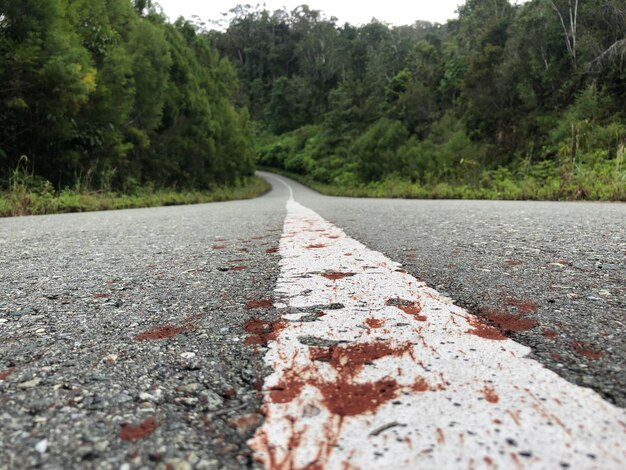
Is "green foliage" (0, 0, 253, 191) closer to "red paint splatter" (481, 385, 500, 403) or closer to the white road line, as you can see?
the white road line

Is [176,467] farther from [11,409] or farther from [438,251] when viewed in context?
[438,251]

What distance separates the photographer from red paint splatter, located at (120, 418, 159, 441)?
2.27ft

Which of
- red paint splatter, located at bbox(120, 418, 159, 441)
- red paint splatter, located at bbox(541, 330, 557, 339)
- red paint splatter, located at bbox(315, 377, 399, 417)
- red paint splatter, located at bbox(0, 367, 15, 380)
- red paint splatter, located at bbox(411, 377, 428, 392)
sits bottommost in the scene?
red paint splatter, located at bbox(0, 367, 15, 380)

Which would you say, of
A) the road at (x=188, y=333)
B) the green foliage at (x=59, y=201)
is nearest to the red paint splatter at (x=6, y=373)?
the road at (x=188, y=333)

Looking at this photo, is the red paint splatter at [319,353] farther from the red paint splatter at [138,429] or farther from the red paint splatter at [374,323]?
the red paint splatter at [138,429]

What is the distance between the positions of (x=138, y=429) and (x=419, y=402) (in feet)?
1.54

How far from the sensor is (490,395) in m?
0.75

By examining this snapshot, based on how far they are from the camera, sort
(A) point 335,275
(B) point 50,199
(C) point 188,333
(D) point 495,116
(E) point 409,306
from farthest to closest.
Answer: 1. (D) point 495,116
2. (B) point 50,199
3. (A) point 335,275
4. (E) point 409,306
5. (C) point 188,333

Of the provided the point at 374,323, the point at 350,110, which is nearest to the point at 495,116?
the point at 350,110

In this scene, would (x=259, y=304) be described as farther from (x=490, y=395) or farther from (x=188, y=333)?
(x=490, y=395)

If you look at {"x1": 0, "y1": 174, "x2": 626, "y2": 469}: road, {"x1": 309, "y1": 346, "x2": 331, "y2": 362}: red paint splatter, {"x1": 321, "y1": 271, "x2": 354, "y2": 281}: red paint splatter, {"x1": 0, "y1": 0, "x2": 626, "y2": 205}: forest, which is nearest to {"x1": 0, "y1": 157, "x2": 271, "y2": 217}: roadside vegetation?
{"x1": 0, "y1": 0, "x2": 626, "y2": 205}: forest

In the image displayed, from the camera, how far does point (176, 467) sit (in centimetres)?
62

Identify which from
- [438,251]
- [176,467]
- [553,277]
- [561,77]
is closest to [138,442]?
[176,467]

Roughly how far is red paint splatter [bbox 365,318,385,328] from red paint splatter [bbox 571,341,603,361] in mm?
445
